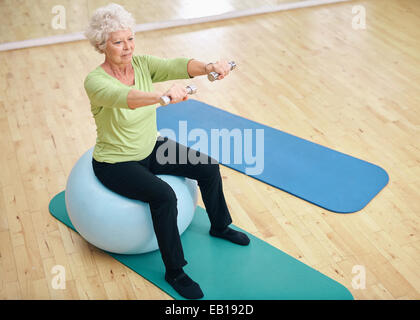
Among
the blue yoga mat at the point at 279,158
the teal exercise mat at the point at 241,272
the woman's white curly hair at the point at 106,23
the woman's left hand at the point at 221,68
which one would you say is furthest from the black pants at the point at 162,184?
the blue yoga mat at the point at 279,158

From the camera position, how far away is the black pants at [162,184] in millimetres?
2271

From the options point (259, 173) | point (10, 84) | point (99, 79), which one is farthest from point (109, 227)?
point (10, 84)

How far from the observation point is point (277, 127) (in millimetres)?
3561

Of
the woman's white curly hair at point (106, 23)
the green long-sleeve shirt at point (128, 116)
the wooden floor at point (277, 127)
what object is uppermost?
the woman's white curly hair at point (106, 23)

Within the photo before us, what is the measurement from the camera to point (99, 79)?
2174 millimetres

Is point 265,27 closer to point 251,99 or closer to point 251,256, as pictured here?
point 251,99

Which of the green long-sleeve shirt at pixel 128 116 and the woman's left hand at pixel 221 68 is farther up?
the woman's left hand at pixel 221 68

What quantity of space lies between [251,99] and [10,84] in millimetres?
1810

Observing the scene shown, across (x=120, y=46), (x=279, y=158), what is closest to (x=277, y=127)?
(x=279, y=158)

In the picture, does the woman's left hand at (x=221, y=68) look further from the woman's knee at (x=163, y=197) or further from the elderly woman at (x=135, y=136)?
the woman's knee at (x=163, y=197)

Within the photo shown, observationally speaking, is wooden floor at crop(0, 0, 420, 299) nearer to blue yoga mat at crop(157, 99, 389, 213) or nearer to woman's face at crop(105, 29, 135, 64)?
blue yoga mat at crop(157, 99, 389, 213)

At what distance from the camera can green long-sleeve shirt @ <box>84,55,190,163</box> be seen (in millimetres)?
2221

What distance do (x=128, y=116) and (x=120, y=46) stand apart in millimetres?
281

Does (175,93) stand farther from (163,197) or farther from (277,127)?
(277,127)
